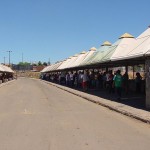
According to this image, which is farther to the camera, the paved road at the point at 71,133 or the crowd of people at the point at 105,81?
the crowd of people at the point at 105,81

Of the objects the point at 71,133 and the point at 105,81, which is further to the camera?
the point at 105,81

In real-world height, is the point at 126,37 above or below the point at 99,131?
above

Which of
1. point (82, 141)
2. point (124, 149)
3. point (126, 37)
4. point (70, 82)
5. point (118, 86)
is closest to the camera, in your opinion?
point (124, 149)

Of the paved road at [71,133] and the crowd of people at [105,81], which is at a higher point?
the crowd of people at [105,81]

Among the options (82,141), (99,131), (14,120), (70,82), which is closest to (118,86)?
(14,120)

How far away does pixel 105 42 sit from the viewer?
120 ft

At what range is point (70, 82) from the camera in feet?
167

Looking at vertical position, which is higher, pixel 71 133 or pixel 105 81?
pixel 105 81

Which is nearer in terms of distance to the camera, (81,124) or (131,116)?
(81,124)

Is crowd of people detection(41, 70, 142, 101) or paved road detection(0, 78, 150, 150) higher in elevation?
crowd of people detection(41, 70, 142, 101)

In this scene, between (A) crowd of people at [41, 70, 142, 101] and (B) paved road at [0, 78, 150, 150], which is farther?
(A) crowd of people at [41, 70, 142, 101]

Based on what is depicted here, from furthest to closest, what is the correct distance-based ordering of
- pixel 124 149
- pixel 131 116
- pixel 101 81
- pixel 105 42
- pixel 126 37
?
1. pixel 101 81
2. pixel 105 42
3. pixel 126 37
4. pixel 131 116
5. pixel 124 149

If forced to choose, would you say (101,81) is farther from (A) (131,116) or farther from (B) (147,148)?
(B) (147,148)

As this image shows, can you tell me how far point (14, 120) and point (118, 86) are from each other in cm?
997
